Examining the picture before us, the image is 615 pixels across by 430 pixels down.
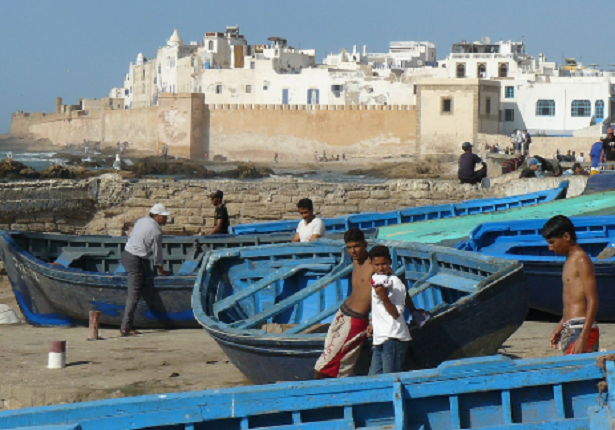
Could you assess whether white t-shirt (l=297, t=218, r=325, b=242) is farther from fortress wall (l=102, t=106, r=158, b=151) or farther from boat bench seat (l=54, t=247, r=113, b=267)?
fortress wall (l=102, t=106, r=158, b=151)

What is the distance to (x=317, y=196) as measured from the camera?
1277cm

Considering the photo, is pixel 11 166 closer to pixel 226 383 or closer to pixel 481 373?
pixel 226 383

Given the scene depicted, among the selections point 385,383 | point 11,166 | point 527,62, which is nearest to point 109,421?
point 385,383

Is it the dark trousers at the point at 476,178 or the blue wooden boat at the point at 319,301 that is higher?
the dark trousers at the point at 476,178

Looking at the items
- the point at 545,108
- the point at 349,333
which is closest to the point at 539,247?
the point at 349,333

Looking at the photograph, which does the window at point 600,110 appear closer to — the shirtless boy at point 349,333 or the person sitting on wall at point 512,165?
the person sitting on wall at point 512,165

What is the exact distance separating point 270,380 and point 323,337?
515 millimetres

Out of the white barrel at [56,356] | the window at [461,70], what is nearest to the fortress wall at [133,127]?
the window at [461,70]

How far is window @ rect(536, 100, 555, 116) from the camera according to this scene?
155 feet

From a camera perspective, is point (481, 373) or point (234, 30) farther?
point (234, 30)

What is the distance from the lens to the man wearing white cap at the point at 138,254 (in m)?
7.83

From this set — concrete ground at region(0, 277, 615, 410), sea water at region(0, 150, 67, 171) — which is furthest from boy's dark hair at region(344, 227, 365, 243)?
sea water at region(0, 150, 67, 171)

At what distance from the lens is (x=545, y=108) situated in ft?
155

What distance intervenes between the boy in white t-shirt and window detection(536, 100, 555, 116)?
1729 inches
